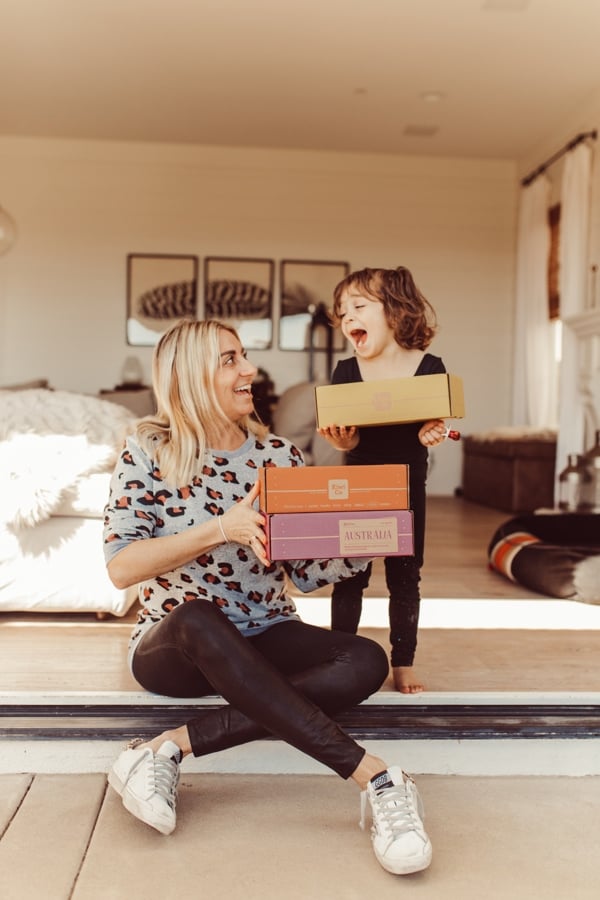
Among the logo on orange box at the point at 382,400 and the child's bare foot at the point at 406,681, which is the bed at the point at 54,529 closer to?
the child's bare foot at the point at 406,681

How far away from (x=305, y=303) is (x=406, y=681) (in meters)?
5.57

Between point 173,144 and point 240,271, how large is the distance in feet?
3.84

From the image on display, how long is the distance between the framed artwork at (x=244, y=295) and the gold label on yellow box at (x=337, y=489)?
18.8ft

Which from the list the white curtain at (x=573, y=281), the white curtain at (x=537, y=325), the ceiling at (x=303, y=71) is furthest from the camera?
Answer: the white curtain at (x=537, y=325)

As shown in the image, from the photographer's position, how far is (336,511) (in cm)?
167

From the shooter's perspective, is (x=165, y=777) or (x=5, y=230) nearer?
(x=165, y=777)

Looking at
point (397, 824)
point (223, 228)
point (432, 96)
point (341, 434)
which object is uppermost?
point (432, 96)

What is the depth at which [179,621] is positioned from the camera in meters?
1.69

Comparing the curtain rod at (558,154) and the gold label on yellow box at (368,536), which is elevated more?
the curtain rod at (558,154)

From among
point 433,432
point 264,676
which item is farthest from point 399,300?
point 264,676

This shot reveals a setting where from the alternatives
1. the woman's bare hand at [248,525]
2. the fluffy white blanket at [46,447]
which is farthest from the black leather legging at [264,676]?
the fluffy white blanket at [46,447]

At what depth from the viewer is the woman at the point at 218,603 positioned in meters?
1.65

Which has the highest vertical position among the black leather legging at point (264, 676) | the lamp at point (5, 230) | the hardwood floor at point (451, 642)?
the lamp at point (5, 230)

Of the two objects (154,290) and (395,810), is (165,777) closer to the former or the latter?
(395,810)
